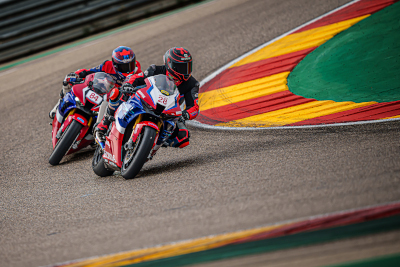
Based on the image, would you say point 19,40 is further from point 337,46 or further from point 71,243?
point 71,243

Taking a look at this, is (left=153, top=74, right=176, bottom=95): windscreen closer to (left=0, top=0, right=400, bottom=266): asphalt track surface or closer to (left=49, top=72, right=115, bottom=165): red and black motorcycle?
(left=0, top=0, right=400, bottom=266): asphalt track surface

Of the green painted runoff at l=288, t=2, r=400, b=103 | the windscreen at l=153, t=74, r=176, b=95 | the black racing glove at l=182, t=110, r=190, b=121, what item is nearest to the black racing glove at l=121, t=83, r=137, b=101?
the windscreen at l=153, t=74, r=176, b=95

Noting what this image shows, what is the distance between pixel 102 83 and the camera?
6457mm

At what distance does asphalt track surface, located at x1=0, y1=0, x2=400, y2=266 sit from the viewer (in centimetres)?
355

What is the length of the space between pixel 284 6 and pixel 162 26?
149 inches

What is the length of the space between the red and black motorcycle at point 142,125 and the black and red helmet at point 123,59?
1.11 m

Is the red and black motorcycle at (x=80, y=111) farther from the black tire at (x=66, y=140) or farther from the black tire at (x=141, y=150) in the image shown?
the black tire at (x=141, y=150)

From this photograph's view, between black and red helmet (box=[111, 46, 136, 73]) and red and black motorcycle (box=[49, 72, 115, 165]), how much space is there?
0.29 metres

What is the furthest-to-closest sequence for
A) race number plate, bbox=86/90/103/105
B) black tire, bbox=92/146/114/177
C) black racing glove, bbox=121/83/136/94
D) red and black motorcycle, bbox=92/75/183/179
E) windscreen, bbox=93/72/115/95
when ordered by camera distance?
race number plate, bbox=86/90/103/105 < windscreen, bbox=93/72/115/95 < black tire, bbox=92/146/114/177 < black racing glove, bbox=121/83/136/94 < red and black motorcycle, bbox=92/75/183/179

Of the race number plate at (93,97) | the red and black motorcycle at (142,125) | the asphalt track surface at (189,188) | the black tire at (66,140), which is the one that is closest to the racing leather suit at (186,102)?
the red and black motorcycle at (142,125)

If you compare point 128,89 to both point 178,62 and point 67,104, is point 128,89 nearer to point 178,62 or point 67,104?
point 178,62

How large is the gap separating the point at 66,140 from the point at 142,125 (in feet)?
7.12

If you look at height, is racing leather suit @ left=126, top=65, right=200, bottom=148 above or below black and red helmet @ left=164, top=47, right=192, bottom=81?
below

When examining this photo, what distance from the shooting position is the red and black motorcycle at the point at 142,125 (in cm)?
500
